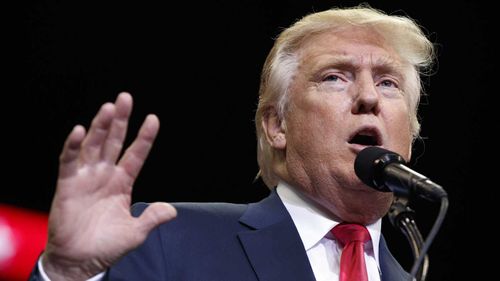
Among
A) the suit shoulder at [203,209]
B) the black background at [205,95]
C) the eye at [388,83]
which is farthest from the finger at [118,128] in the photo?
the black background at [205,95]

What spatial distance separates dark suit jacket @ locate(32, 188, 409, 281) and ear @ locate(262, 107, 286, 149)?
247 millimetres

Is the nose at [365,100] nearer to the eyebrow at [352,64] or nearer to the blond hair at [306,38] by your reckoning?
the eyebrow at [352,64]

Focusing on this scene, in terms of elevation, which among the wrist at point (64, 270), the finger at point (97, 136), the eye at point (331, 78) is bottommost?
Answer: the wrist at point (64, 270)

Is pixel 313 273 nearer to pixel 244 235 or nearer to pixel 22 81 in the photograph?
pixel 244 235

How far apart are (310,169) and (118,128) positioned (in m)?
0.85

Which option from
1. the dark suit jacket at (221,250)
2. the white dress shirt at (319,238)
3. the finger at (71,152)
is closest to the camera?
the finger at (71,152)

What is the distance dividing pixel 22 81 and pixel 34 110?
0.43ft

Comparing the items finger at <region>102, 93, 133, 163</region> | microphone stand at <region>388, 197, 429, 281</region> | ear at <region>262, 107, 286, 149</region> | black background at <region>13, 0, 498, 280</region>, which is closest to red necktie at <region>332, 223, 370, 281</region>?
ear at <region>262, 107, 286, 149</region>

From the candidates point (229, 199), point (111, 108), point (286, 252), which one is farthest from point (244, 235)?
point (229, 199)

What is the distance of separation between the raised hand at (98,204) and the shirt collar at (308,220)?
2.17 ft

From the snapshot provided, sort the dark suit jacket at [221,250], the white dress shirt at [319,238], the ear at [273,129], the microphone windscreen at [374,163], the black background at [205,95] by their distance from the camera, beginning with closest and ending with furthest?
the microphone windscreen at [374,163]
the dark suit jacket at [221,250]
the white dress shirt at [319,238]
the ear at [273,129]
the black background at [205,95]

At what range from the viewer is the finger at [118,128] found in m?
1.60

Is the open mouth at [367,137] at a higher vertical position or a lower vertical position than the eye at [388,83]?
lower

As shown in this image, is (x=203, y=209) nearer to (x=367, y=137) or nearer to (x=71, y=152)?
(x=367, y=137)
